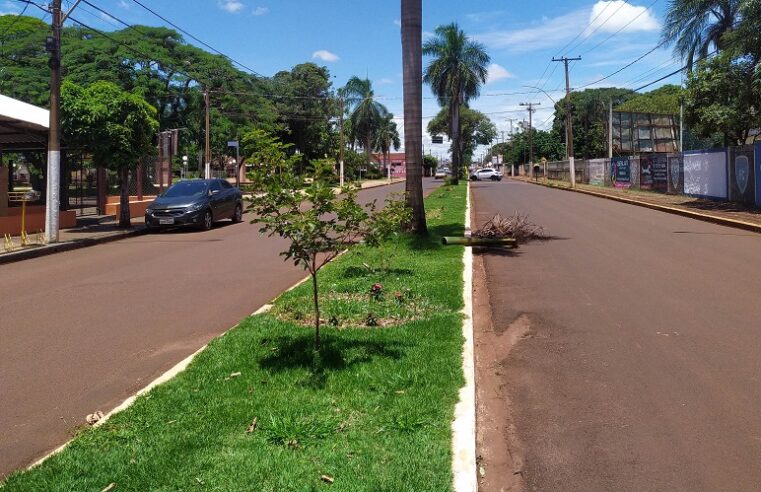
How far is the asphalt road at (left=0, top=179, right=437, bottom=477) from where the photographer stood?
4938 mm

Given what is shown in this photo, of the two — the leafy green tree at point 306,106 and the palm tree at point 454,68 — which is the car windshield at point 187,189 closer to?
the palm tree at point 454,68

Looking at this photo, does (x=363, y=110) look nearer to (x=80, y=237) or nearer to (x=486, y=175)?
(x=486, y=175)

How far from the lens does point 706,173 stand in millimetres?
25625

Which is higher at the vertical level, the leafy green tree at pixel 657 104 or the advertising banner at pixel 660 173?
the leafy green tree at pixel 657 104

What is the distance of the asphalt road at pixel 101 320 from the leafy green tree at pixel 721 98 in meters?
→ 16.1

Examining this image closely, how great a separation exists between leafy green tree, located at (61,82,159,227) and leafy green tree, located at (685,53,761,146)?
1789 centimetres

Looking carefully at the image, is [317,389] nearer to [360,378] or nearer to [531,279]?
[360,378]

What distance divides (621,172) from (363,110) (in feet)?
138

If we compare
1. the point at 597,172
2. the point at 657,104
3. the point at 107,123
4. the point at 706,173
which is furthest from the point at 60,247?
the point at 657,104

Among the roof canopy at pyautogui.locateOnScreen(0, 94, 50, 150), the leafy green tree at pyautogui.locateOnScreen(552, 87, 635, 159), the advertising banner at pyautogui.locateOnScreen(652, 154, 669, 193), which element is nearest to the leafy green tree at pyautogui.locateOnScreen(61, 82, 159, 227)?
the roof canopy at pyautogui.locateOnScreen(0, 94, 50, 150)

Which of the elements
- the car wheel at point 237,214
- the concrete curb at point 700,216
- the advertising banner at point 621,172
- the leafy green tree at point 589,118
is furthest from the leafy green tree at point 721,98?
the leafy green tree at point 589,118

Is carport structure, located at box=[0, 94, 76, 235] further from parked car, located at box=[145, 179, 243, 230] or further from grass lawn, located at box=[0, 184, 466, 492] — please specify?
grass lawn, located at box=[0, 184, 466, 492]

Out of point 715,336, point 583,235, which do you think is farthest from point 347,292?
point 583,235

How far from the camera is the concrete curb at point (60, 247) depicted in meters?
13.8
